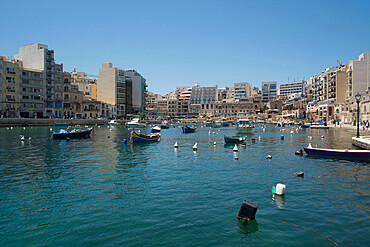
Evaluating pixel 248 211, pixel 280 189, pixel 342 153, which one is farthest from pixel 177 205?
pixel 342 153

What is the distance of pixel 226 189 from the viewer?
15.6 metres

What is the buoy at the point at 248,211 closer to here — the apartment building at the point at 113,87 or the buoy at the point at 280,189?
the buoy at the point at 280,189

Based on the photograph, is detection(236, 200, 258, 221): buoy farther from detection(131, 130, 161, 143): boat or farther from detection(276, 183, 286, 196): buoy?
detection(131, 130, 161, 143): boat

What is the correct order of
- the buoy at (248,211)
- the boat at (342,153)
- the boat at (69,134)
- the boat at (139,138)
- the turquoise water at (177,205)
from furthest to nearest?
the boat at (69,134), the boat at (139,138), the boat at (342,153), the buoy at (248,211), the turquoise water at (177,205)

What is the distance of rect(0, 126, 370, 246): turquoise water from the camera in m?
9.80

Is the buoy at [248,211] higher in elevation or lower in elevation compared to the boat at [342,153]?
lower

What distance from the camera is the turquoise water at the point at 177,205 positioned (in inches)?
386

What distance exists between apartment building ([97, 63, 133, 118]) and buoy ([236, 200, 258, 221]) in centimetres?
12618

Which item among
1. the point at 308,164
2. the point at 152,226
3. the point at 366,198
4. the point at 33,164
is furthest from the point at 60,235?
the point at 308,164

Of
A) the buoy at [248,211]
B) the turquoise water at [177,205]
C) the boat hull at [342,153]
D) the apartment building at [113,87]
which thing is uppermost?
the apartment building at [113,87]

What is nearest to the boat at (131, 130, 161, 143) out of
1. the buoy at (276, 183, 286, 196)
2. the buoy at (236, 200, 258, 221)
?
the buoy at (276, 183, 286, 196)

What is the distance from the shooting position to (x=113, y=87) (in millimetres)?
132000

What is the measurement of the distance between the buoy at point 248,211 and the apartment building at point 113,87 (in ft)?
414

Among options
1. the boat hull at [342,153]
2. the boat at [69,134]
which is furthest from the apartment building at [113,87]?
the boat hull at [342,153]
